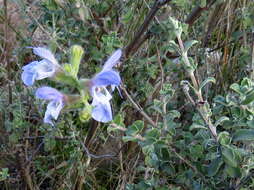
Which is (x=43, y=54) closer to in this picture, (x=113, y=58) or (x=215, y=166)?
(x=113, y=58)

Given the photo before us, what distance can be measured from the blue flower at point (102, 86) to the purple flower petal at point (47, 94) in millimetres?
67

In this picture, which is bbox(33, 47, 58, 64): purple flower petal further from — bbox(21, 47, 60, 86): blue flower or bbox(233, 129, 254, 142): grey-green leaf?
bbox(233, 129, 254, 142): grey-green leaf

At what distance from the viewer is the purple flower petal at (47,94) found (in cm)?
87

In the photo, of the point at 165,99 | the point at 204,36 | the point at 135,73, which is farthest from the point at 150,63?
the point at 165,99

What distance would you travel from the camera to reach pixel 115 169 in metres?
1.98

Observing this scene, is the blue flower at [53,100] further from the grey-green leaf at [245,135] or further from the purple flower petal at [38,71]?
the grey-green leaf at [245,135]

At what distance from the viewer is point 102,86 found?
0.91 meters

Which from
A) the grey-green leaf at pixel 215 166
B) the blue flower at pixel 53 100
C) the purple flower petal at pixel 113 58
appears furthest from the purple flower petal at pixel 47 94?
the grey-green leaf at pixel 215 166

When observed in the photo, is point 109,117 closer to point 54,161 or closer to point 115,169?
point 54,161

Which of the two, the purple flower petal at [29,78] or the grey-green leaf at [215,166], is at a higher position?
the purple flower petal at [29,78]

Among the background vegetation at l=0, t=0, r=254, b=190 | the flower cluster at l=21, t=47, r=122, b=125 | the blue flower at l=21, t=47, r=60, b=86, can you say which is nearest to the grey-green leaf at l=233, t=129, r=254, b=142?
the background vegetation at l=0, t=0, r=254, b=190

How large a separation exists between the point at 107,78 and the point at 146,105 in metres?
0.88

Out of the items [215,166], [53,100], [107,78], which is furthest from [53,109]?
[215,166]

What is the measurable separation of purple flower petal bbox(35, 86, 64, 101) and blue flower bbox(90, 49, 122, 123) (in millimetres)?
67
